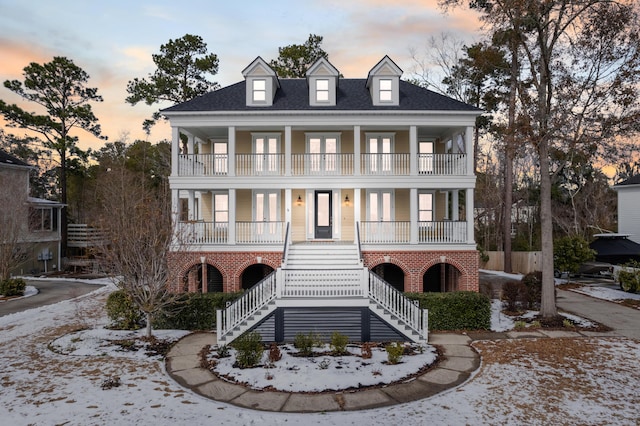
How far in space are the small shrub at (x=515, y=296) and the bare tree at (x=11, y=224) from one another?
1090 inches

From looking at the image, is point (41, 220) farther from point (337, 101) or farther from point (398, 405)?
point (398, 405)

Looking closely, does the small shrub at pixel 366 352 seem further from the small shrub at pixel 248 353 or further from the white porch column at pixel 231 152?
the white porch column at pixel 231 152

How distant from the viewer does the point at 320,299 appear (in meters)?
12.3

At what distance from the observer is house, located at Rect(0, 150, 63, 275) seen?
23314mm

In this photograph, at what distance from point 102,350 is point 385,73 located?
16732 mm

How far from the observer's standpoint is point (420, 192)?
19344 millimetres

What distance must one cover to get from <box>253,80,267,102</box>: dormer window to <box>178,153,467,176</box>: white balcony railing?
2.89 m

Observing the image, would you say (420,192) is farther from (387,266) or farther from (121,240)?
(121,240)

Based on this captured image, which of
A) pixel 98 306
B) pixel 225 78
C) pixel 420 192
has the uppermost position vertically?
pixel 225 78

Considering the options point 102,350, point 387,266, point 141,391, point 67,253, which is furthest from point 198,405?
point 67,253

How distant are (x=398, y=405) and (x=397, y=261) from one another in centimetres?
913

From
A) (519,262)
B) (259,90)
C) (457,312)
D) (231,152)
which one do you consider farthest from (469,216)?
(519,262)

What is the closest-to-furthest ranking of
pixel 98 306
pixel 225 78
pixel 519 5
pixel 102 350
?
pixel 102 350, pixel 519 5, pixel 98 306, pixel 225 78

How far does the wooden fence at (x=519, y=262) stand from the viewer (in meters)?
27.2
